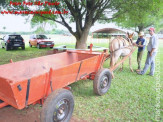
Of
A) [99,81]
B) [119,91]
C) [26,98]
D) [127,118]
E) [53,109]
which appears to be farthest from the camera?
[119,91]

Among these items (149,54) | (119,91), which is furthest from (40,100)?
(149,54)

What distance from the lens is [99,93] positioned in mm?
3578

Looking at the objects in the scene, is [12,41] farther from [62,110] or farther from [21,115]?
[62,110]

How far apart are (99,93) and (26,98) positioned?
2124 millimetres

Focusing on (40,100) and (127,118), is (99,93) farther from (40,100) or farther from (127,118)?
(40,100)

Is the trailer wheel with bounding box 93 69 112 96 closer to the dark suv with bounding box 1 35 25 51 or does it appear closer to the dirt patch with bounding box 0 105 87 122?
the dirt patch with bounding box 0 105 87 122

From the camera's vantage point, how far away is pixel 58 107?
7.45 feet

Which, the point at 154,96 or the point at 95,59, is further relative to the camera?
the point at 154,96

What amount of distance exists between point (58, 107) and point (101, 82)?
5.40 feet

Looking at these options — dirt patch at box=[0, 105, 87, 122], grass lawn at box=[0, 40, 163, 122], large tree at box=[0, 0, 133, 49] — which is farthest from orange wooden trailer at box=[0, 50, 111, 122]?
large tree at box=[0, 0, 133, 49]

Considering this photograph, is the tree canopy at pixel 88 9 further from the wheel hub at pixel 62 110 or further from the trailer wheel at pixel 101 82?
the wheel hub at pixel 62 110

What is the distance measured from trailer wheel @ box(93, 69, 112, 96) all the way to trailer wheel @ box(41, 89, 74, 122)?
111 cm

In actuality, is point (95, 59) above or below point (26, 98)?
above

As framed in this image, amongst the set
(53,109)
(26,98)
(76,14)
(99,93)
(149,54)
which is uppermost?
(76,14)
